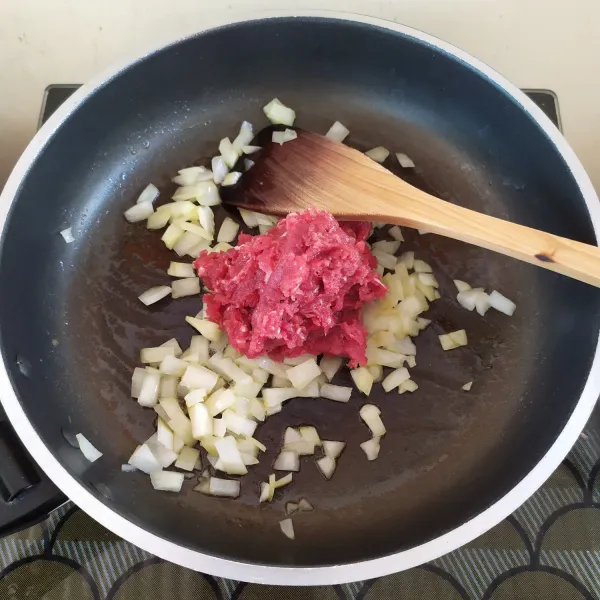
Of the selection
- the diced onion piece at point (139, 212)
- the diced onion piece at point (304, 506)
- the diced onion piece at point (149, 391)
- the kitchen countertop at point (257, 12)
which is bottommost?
the diced onion piece at point (304, 506)

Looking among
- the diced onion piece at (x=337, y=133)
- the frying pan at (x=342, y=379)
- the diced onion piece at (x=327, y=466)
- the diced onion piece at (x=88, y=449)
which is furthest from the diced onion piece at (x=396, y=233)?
the diced onion piece at (x=88, y=449)

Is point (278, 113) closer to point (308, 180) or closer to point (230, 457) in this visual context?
point (308, 180)

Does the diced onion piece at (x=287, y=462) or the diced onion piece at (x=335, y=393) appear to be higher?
the diced onion piece at (x=335, y=393)

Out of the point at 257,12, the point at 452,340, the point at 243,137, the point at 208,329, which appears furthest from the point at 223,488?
the point at 257,12

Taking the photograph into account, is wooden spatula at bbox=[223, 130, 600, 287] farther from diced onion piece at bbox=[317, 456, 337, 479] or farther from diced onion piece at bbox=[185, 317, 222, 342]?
diced onion piece at bbox=[317, 456, 337, 479]

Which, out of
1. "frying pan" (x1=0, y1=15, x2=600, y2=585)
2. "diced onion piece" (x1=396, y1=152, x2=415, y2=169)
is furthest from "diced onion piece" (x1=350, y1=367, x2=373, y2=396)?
"diced onion piece" (x1=396, y1=152, x2=415, y2=169)

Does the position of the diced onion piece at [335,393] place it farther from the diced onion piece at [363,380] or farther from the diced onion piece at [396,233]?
the diced onion piece at [396,233]

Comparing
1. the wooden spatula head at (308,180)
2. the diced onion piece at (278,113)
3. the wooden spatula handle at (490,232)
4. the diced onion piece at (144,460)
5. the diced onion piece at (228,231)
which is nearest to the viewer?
the wooden spatula handle at (490,232)
